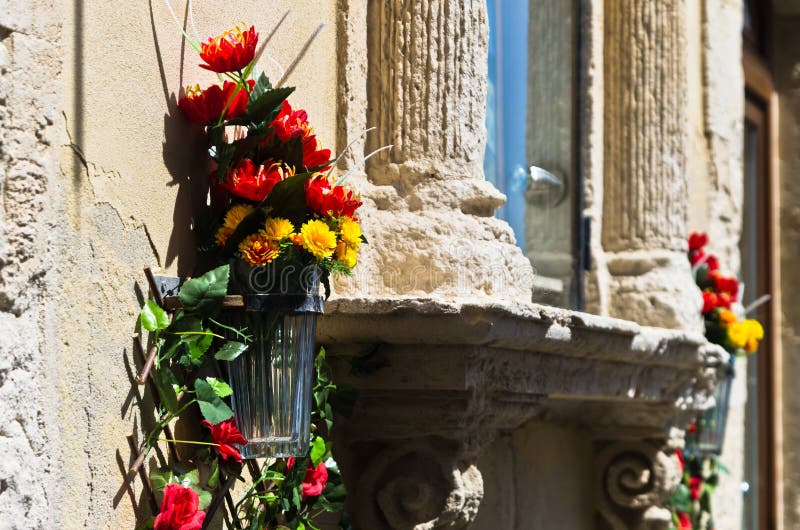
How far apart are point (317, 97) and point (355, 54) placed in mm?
168

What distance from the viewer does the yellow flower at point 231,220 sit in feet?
8.80

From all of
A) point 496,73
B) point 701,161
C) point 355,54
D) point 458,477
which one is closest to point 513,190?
point 496,73

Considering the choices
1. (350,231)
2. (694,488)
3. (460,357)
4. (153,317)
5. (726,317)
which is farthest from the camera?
(694,488)

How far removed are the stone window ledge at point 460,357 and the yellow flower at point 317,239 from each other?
0.40 meters

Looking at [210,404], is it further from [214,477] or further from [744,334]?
[744,334]

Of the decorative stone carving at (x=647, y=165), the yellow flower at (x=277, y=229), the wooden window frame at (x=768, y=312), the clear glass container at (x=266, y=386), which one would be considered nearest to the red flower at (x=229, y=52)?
the yellow flower at (x=277, y=229)

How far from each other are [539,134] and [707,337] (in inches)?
45.3

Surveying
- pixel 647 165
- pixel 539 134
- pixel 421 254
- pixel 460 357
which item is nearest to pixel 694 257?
pixel 647 165

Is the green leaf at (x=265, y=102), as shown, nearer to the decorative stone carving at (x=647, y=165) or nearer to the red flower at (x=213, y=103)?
the red flower at (x=213, y=103)

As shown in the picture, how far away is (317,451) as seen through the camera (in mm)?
3010

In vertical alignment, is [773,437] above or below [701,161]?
below

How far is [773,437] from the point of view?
23.3 feet

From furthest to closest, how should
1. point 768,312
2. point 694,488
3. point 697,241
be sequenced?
point 768,312 → point 694,488 → point 697,241

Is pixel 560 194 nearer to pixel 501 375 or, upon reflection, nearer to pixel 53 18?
pixel 501 375
